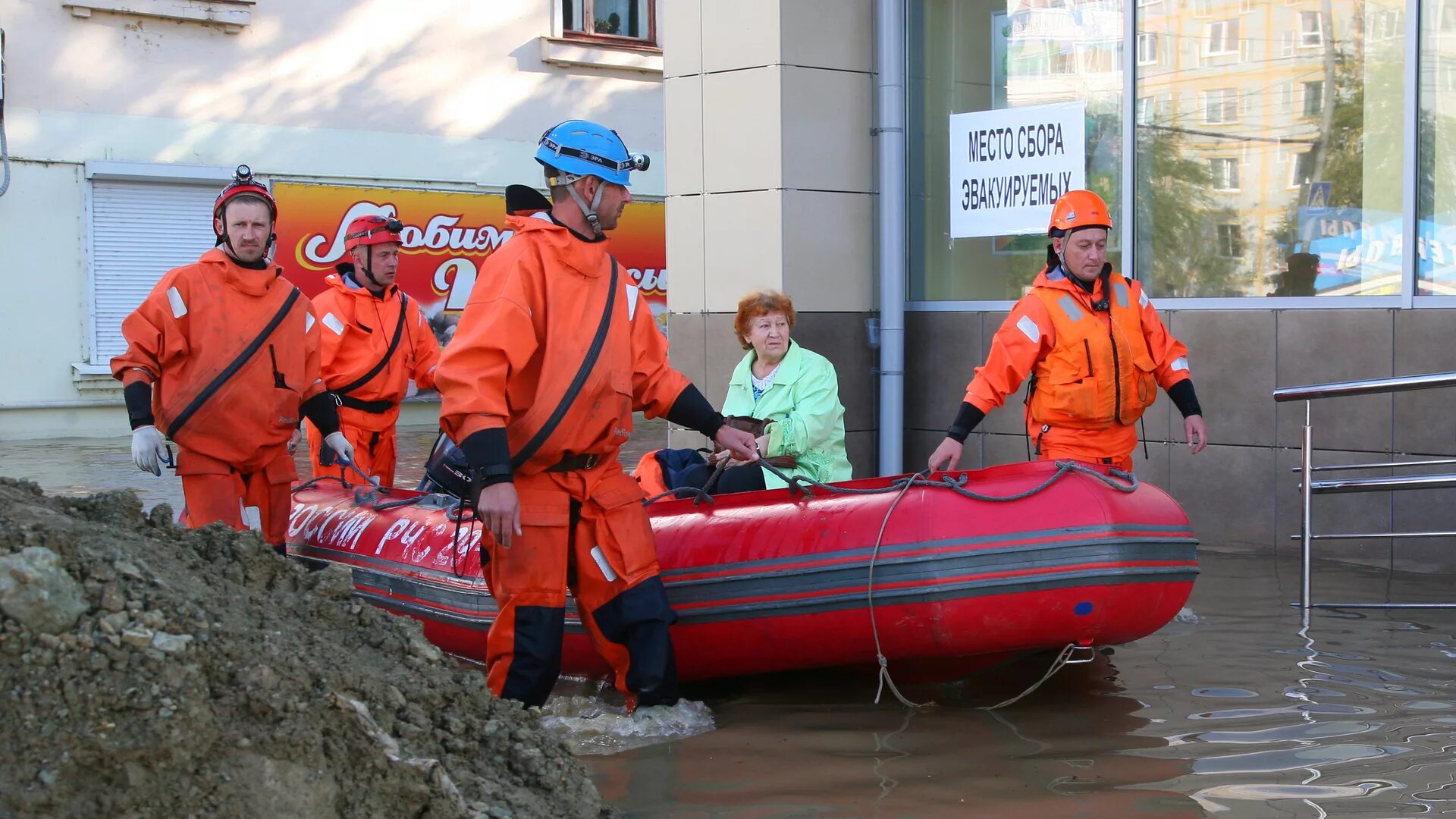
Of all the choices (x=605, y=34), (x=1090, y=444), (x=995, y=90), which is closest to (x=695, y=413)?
(x=1090, y=444)

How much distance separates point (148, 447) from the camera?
5281 millimetres

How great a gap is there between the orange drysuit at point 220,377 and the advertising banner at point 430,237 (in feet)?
31.0

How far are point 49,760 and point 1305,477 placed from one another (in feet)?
17.0

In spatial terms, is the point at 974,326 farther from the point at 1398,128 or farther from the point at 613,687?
the point at 613,687

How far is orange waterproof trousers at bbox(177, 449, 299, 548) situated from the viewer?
546 centimetres

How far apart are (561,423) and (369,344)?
3.25 m

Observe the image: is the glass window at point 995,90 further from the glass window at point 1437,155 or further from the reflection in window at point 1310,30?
the glass window at point 1437,155

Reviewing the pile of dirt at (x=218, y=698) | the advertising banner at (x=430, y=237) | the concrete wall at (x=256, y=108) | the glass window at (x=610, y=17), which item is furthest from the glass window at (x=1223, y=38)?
the glass window at (x=610, y=17)

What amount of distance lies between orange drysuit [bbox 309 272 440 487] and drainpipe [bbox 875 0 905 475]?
9.10 feet

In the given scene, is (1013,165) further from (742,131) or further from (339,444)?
(339,444)

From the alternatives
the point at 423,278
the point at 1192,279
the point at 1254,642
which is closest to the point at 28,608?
the point at 1254,642

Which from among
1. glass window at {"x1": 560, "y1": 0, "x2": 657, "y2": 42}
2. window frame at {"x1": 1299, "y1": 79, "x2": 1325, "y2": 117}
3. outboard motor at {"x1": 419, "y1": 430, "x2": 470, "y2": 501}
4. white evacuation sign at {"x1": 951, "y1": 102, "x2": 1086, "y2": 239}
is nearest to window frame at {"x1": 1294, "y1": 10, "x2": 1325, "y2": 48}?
window frame at {"x1": 1299, "y1": 79, "x2": 1325, "y2": 117}

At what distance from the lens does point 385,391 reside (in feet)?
23.9

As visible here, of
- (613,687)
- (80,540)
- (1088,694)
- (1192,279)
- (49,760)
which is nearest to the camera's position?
(49,760)
